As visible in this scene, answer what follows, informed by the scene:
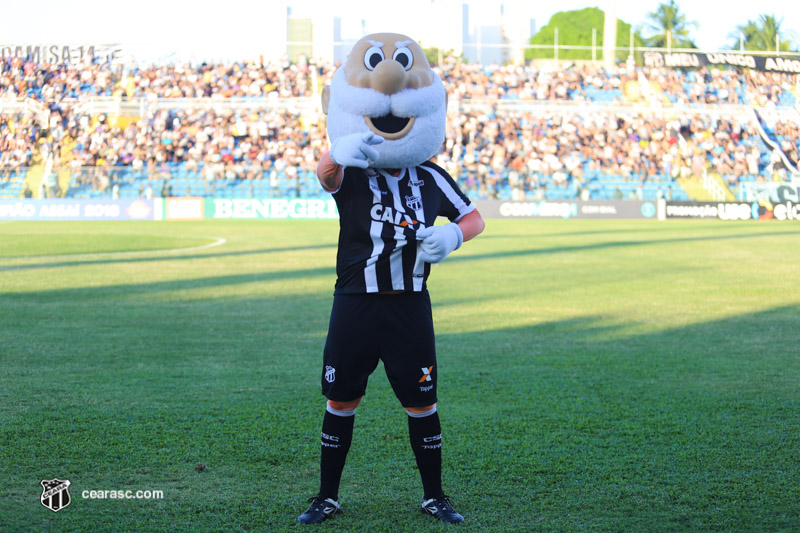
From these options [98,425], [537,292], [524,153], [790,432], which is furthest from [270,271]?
[524,153]

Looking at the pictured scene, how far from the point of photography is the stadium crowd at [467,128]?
37.2m

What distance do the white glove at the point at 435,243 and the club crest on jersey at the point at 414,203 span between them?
133 mm

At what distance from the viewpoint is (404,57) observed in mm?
4105

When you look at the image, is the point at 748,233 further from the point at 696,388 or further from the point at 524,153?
the point at 696,388

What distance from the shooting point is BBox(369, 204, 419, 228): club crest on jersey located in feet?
13.2

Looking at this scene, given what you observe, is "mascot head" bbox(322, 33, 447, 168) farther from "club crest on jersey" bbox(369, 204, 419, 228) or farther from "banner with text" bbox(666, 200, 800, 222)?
"banner with text" bbox(666, 200, 800, 222)

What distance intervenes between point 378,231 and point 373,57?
844mm

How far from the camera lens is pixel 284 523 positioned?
3.95m

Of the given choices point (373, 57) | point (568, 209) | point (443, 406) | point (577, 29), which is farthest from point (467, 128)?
point (577, 29)

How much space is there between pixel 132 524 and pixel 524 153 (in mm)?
36536

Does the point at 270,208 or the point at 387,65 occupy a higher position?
the point at 387,65

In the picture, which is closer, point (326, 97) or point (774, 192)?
point (326, 97)

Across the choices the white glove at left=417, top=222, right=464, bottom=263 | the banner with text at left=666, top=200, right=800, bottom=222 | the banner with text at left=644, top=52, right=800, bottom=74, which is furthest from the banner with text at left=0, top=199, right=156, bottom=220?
the white glove at left=417, top=222, right=464, bottom=263

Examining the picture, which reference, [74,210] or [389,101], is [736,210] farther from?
[389,101]
